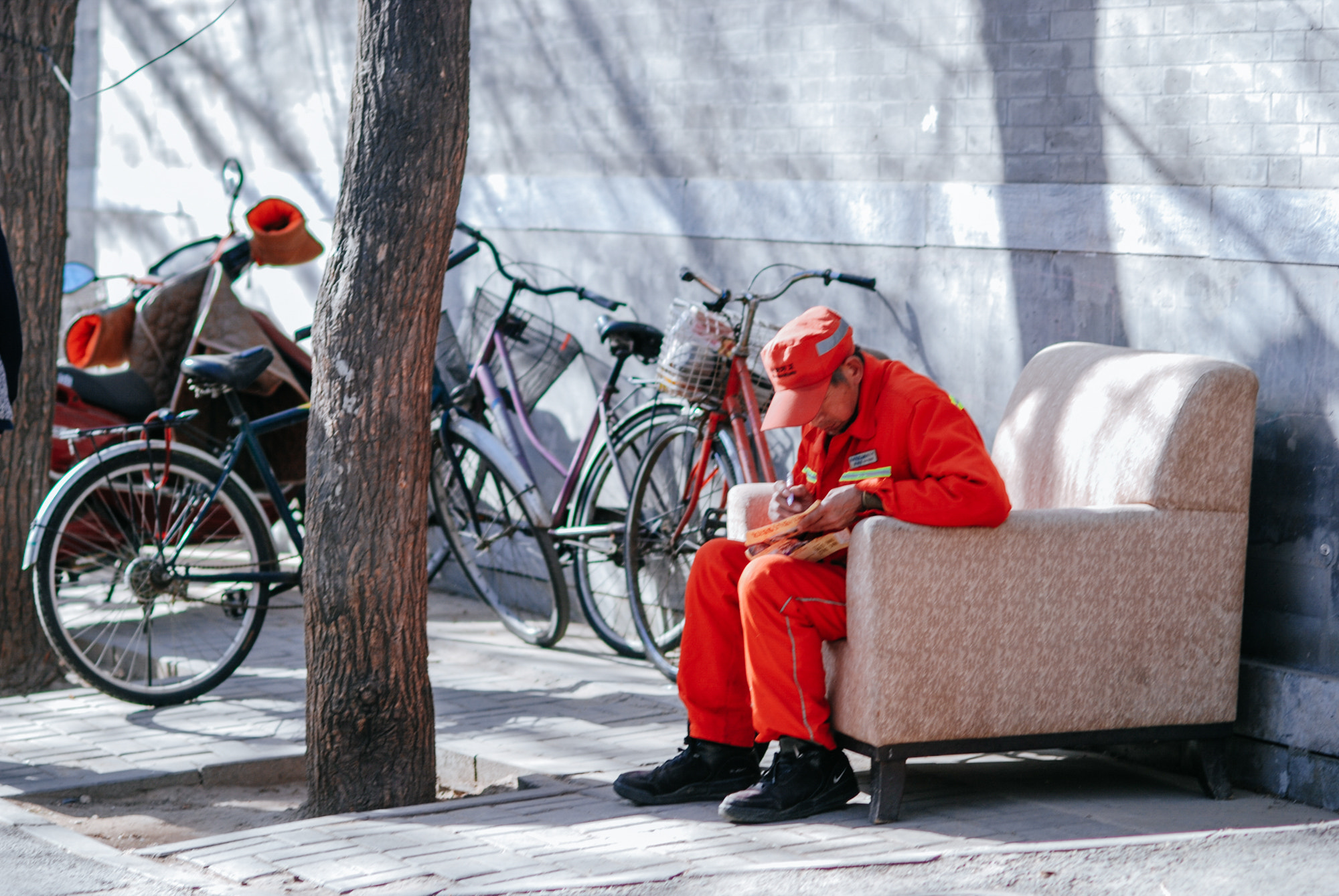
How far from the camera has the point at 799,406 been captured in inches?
167

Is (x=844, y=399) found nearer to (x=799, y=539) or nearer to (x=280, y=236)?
(x=799, y=539)

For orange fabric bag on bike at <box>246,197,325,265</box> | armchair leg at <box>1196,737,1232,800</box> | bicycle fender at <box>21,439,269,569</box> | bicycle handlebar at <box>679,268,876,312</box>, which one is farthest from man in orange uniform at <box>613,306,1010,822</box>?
orange fabric bag on bike at <box>246,197,325,265</box>

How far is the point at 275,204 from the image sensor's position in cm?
753

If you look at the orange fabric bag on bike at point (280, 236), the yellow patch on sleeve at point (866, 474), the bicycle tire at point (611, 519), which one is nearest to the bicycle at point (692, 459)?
the bicycle tire at point (611, 519)

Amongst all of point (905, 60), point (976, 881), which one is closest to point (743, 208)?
point (905, 60)

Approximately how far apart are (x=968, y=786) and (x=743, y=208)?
2.75m

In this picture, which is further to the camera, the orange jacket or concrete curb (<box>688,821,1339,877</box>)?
the orange jacket

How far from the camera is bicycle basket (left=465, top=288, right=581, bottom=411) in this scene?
699 centimetres

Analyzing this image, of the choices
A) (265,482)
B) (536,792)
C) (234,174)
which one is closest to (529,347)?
(265,482)

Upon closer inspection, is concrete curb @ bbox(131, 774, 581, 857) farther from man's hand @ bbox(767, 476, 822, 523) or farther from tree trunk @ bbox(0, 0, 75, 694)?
tree trunk @ bbox(0, 0, 75, 694)

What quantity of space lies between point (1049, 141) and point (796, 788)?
2372mm

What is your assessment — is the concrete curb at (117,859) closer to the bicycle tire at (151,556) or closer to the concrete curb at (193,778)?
the concrete curb at (193,778)

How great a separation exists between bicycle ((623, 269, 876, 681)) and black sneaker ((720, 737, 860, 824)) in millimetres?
1515

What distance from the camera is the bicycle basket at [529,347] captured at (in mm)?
6992
